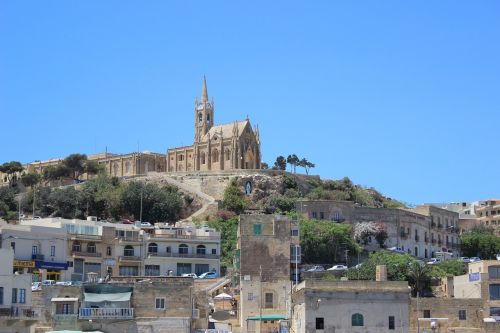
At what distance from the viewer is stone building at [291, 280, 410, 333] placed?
177ft

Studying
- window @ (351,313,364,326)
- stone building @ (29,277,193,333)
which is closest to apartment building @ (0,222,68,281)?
stone building @ (29,277,193,333)

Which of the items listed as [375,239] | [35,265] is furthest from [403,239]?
[35,265]

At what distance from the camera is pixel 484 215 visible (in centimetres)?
15400

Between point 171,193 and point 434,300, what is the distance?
66.0 meters

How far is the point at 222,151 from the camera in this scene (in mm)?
149125

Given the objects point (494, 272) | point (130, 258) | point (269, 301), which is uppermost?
point (130, 258)

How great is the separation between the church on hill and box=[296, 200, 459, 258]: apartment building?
1383 inches

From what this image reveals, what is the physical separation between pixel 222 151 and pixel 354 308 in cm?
9601

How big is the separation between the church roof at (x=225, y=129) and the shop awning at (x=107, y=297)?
93889 mm

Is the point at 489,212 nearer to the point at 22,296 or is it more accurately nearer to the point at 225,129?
the point at 225,129

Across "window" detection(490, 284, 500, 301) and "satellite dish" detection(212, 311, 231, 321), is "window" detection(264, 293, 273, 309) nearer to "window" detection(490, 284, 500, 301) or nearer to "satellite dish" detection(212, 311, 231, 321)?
"satellite dish" detection(212, 311, 231, 321)

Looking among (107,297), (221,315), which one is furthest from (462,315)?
(107,297)

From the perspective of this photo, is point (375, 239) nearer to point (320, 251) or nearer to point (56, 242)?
point (320, 251)

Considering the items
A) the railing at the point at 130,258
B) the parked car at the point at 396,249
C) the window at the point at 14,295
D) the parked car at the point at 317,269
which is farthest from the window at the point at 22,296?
the parked car at the point at 396,249
